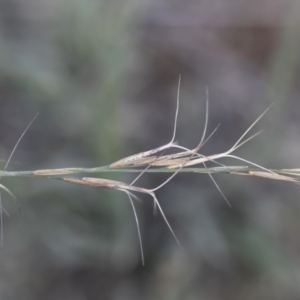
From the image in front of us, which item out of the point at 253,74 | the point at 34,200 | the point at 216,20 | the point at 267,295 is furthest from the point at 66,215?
the point at 216,20

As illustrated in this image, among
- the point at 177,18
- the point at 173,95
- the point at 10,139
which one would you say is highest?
the point at 177,18

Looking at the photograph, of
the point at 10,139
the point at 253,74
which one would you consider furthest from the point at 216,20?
the point at 10,139

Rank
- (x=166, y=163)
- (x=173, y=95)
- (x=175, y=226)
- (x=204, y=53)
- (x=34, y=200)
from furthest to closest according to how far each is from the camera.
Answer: (x=204, y=53) < (x=173, y=95) < (x=175, y=226) < (x=34, y=200) < (x=166, y=163)

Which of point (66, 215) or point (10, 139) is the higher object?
point (10, 139)

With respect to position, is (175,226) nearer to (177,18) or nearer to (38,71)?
(38,71)

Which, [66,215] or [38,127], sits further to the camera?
[38,127]

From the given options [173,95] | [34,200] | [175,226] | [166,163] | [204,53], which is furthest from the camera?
[204,53]

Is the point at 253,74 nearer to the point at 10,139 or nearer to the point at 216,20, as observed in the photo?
the point at 216,20
